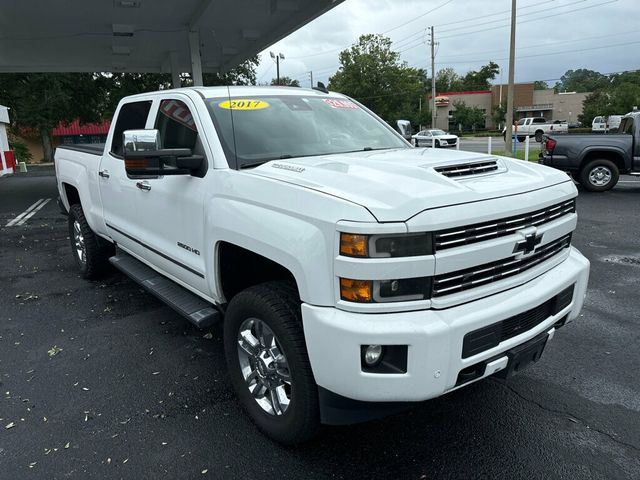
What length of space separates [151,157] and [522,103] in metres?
81.6

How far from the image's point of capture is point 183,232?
140 inches

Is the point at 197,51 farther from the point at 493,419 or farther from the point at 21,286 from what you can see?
the point at 493,419

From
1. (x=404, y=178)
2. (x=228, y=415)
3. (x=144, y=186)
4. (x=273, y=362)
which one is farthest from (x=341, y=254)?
(x=144, y=186)

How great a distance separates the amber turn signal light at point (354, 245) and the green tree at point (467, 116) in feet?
225

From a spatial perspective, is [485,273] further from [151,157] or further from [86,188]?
[86,188]

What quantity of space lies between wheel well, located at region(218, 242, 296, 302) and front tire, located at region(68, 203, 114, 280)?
3.11 meters

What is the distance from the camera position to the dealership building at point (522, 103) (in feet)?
236

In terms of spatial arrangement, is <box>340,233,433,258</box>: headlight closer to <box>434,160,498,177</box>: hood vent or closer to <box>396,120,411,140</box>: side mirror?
<box>434,160,498,177</box>: hood vent

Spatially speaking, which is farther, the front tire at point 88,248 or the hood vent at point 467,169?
the front tire at point 88,248

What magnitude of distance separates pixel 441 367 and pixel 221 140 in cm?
202

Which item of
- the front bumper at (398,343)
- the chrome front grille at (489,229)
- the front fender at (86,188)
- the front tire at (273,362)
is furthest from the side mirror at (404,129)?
the front fender at (86,188)

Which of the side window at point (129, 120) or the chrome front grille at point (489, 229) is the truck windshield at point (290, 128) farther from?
the chrome front grille at point (489, 229)

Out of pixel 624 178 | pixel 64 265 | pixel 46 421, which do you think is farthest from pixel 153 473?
pixel 624 178

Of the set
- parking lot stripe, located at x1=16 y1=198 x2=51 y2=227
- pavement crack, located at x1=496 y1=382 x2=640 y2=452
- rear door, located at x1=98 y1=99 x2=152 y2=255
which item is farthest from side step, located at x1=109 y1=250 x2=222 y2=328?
parking lot stripe, located at x1=16 y1=198 x2=51 y2=227
